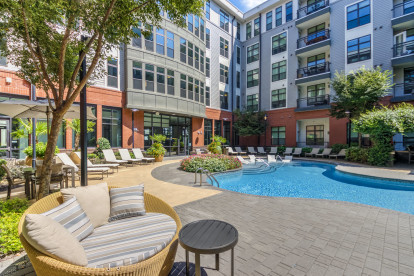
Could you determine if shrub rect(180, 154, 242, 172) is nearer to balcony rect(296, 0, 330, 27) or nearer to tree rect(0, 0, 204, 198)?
tree rect(0, 0, 204, 198)

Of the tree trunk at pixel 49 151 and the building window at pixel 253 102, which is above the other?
the building window at pixel 253 102

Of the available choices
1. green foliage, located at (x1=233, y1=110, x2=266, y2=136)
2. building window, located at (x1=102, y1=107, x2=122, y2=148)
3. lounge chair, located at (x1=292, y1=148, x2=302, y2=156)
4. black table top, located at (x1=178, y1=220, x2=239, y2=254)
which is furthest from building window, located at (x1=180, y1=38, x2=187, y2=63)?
black table top, located at (x1=178, y1=220, x2=239, y2=254)

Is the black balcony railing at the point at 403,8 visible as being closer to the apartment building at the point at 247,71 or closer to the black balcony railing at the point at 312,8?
the apartment building at the point at 247,71

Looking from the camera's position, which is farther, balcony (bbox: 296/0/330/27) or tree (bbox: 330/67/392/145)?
balcony (bbox: 296/0/330/27)

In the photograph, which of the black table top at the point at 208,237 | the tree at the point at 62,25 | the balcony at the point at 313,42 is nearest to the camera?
the black table top at the point at 208,237

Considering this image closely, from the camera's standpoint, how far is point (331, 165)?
1363cm

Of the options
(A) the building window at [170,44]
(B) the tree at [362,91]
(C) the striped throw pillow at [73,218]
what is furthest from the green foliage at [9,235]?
(B) the tree at [362,91]

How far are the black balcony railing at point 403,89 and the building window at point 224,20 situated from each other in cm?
1695

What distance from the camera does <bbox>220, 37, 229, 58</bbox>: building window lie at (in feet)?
75.2

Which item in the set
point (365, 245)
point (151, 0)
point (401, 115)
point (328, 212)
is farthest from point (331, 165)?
point (151, 0)

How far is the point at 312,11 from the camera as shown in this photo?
65.1 ft

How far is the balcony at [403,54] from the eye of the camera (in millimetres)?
14305

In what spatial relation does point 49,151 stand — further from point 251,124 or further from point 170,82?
point 251,124

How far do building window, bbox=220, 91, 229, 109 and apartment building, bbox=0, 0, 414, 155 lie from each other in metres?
0.11
